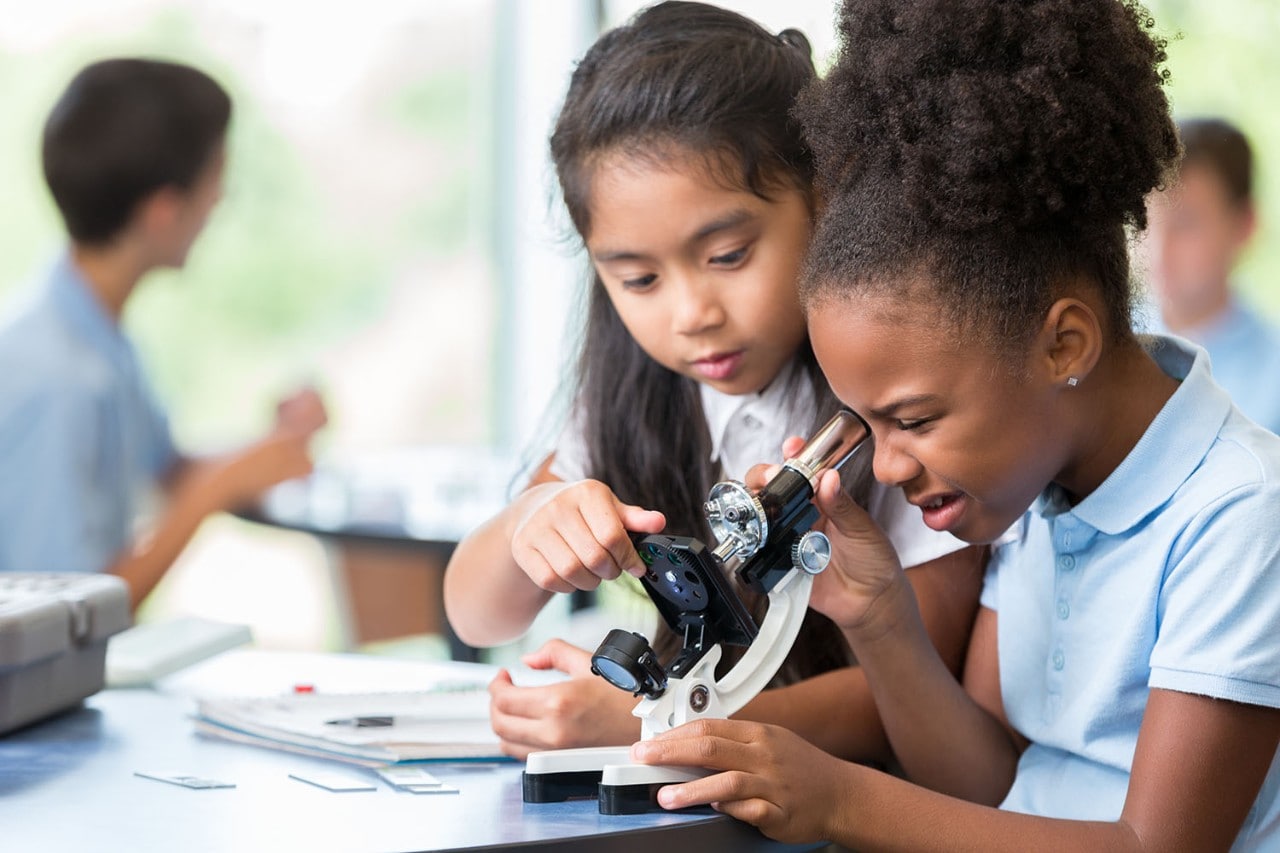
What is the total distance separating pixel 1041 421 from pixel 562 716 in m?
0.49

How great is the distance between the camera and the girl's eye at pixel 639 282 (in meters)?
1.47

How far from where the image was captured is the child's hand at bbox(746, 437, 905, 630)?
1299mm

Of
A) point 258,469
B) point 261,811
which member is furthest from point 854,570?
point 258,469

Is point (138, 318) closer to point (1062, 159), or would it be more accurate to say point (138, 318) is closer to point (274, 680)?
point (274, 680)

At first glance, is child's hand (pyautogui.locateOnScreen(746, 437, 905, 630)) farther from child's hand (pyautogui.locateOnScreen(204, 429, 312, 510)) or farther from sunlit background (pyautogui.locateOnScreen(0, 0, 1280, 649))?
sunlit background (pyautogui.locateOnScreen(0, 0, 1280, 649))

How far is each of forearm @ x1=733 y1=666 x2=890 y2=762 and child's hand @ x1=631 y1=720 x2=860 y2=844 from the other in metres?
0.23

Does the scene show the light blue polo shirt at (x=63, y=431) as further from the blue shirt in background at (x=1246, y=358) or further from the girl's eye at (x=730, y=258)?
the blue shirt in background at (x=1246, y=358)

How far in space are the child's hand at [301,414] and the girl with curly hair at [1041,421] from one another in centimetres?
171

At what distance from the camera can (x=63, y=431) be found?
257 centimetres

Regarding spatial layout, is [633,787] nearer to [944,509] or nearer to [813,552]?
[813,552]

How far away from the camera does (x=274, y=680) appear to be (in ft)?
5.42

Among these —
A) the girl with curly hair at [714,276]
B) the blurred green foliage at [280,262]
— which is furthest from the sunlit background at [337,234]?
the girl with curly hair at [714,276]

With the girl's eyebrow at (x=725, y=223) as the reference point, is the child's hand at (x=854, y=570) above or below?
below

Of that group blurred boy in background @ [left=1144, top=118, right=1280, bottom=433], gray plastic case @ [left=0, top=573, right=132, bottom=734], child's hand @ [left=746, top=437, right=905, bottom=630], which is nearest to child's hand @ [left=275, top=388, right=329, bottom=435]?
gray plastic case @ [left=0, top=573, right=132, bottom=734]
